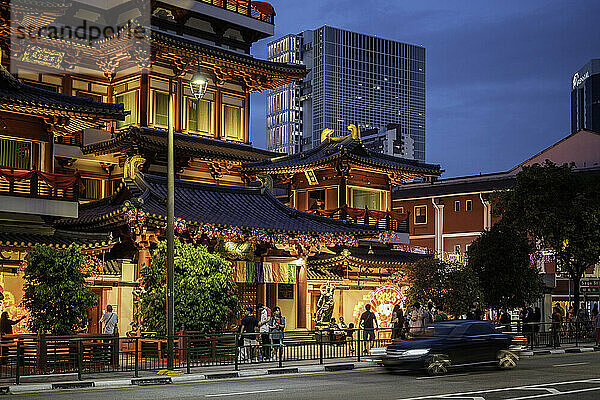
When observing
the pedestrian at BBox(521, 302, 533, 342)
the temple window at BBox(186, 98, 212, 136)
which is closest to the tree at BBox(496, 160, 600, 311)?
the pedestrian at BBox(521, 302, 533, 342)

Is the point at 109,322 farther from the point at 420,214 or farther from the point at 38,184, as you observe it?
the point at 420,214

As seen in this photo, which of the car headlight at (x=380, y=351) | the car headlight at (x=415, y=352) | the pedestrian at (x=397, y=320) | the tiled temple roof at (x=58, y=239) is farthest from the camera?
the pedestrian at (x=397, y=320)

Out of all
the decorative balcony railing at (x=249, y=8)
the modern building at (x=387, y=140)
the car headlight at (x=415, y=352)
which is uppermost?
the modern building at (x=387, y=140)

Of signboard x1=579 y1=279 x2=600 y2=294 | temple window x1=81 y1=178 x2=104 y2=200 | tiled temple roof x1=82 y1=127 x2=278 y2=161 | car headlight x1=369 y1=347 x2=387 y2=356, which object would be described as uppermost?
tiled temple roof x1=82 y1=127 x2=278 y2=161

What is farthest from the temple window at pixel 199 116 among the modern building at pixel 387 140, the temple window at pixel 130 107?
the modern building at pixel 387 140

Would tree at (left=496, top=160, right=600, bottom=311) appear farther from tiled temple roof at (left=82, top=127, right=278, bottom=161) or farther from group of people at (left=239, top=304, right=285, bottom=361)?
group of people at (left=239, top=304, right=285, bottom=361)

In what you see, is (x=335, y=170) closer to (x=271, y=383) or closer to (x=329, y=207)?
(x=329, y=207)

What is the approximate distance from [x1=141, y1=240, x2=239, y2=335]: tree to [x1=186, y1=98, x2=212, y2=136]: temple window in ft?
49.8

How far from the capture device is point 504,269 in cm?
3706

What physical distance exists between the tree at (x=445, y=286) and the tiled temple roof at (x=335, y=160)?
11.4 m

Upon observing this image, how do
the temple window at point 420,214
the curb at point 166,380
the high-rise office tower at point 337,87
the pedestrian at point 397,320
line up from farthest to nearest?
the high-rise office tower at point 337,87
the temple window at point 420,214
the pedestrian at point 397,320
the curb at point 166,380

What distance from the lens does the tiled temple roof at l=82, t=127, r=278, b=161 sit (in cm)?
3594

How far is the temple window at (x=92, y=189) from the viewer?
124 ft

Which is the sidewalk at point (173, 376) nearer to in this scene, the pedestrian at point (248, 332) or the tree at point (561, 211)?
the pedestrian at point (248, 332)
